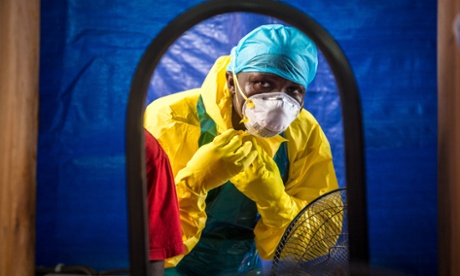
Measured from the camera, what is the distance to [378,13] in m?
1.67

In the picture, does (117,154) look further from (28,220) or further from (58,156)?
(28,220)

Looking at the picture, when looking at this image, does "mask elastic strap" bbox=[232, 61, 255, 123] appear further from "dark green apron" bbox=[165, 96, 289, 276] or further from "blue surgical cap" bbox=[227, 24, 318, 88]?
"dark green apron" bbox=[165, 96, 289, 276]

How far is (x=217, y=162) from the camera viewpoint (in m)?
1.43

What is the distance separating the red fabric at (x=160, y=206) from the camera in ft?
3.83

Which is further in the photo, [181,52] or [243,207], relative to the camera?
[181,52]

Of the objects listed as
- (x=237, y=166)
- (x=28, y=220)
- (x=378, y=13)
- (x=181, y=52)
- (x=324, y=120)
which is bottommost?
(x=28, y=220)

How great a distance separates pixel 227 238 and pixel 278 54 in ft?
1.88

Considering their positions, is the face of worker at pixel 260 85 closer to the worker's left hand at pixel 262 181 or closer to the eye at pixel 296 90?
the eye at pixel 296 90

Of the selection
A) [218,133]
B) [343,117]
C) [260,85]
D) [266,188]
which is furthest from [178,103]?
[343,117]

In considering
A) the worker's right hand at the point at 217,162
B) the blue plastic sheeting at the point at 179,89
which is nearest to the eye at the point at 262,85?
the worker's right hand at the point at 217,162

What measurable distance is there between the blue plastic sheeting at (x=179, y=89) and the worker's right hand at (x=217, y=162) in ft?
0.93

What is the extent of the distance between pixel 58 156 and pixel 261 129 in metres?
0.76

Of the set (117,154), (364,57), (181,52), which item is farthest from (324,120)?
(117,154)

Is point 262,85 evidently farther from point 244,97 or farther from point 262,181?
point 262,181
